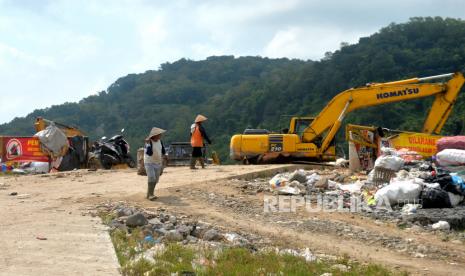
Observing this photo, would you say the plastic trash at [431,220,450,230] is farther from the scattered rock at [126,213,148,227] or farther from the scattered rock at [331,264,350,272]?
the scattered rock at [126,213,148,227]

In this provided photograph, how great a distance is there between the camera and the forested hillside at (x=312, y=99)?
41781mm

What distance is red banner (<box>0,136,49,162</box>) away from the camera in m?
22.8

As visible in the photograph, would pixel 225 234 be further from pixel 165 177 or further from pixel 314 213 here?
pixel 165 177

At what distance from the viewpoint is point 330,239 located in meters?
8.88

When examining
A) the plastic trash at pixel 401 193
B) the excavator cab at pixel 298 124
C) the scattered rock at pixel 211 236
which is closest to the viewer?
the scattered rock at pixel 211 236

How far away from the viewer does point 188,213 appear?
409 inches

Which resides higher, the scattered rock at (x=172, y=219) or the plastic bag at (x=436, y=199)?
the plastic bag at (x=436, y=199)

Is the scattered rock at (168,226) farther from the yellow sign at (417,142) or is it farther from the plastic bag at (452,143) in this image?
the yellow sign at (417,142)

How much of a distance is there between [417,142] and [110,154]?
33.7 ft

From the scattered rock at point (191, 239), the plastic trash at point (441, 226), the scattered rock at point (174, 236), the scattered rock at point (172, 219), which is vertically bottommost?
the plastic trash at point (441, 226)

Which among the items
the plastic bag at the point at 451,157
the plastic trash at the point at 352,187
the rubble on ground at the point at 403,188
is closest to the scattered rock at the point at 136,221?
the rubble on ground at the point at 403,188

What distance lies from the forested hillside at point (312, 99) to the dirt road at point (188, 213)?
1930cm

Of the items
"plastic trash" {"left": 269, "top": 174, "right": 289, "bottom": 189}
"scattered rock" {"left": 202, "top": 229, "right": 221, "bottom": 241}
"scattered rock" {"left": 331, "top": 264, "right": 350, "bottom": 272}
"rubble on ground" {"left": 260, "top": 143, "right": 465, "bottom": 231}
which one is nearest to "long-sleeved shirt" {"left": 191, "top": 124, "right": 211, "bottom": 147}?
"rubble on ground" {"left": 260, "top": 143, "right": 465, "bottom": 231}

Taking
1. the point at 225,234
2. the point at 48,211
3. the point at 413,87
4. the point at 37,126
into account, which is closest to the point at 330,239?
the point at 225,234
